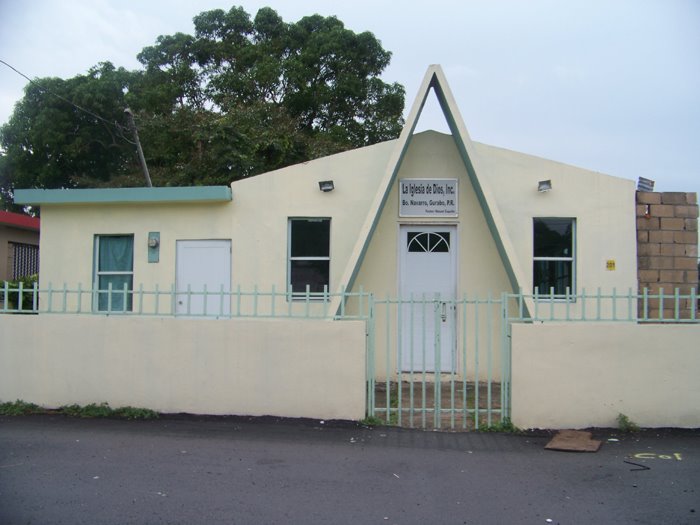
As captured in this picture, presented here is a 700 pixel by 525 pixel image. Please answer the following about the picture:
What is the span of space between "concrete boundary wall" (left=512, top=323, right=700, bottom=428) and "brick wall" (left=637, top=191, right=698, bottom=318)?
2.95 m

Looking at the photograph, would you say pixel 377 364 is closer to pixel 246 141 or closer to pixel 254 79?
pixel 246 141

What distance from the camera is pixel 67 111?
20.6 m

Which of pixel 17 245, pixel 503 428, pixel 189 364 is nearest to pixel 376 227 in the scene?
pixel 189 364

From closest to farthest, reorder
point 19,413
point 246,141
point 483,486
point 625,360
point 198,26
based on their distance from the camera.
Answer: point 483,486 → point 625,360 → point 19,413 → point 246,141 → point 198,26

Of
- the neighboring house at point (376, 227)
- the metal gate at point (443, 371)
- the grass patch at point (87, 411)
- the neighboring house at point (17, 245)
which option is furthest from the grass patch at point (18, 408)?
the neighboring house at point (17, 245)

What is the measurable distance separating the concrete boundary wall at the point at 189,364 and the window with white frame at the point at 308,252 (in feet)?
8.93

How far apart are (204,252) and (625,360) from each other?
6.49 m

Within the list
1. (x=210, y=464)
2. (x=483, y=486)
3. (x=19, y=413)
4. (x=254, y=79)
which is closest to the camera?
(x=483, y=486)

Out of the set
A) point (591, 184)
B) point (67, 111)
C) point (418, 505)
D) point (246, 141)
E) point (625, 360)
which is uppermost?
point (67, 111)

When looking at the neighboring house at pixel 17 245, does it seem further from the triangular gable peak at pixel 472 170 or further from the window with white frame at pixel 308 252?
the triangular gable peak at pixel 472 170

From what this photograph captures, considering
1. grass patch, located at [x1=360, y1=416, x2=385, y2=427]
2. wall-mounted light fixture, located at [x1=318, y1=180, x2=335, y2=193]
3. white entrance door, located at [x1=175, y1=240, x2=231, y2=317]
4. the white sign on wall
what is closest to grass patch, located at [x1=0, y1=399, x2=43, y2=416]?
white entrance door, located at [x1=175, y1=240, x2=231, y2=317]

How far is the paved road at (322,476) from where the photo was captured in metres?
4.57

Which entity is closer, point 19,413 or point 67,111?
point 19,413

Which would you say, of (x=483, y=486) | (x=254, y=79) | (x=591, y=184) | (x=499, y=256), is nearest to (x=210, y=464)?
(x=483, y=486)
